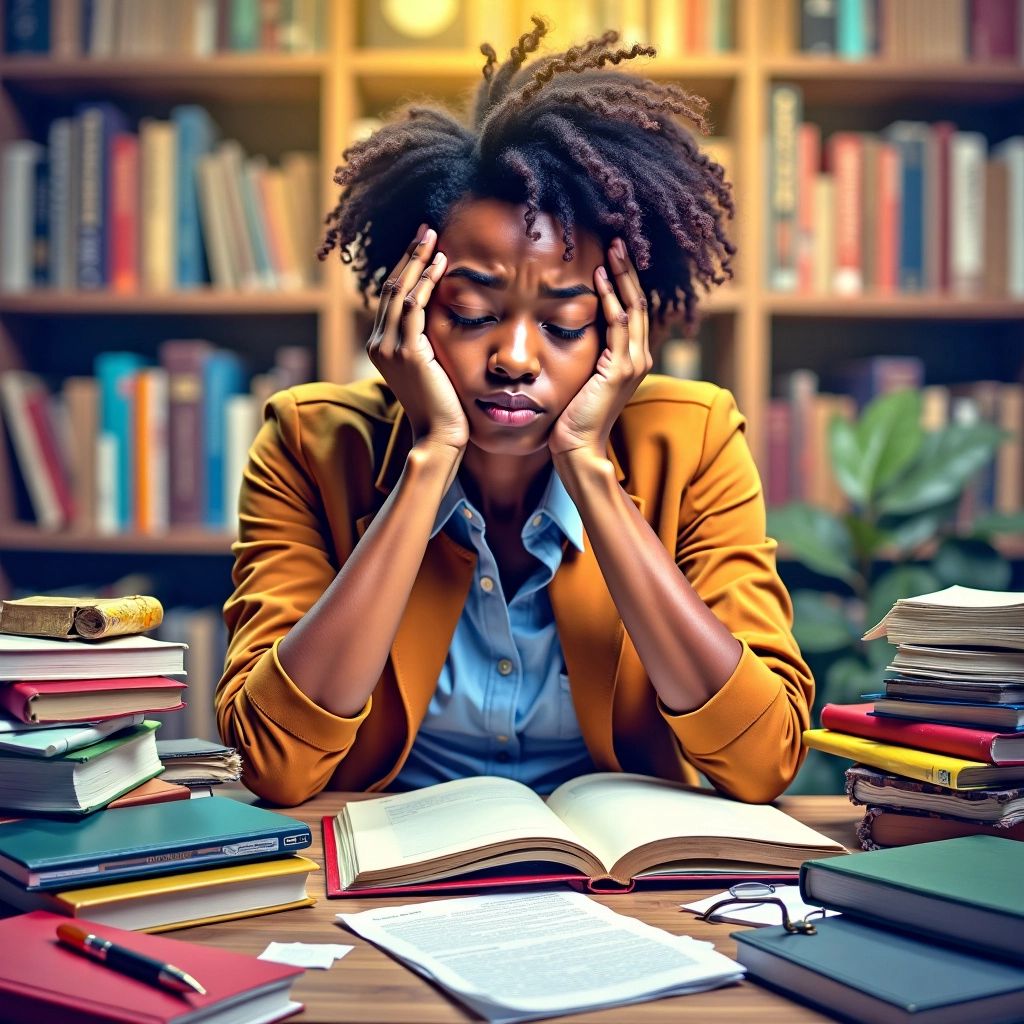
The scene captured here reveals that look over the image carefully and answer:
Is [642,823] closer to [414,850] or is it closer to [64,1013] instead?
[414,850]

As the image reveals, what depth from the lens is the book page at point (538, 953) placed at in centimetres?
65

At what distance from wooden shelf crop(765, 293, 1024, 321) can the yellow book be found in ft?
4.81

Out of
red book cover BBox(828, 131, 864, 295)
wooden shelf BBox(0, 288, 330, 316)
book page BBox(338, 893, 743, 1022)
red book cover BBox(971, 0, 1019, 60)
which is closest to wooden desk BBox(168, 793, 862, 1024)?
book page BBox(338, 893, 743, 1022)

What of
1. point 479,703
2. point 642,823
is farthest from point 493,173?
point 642,823

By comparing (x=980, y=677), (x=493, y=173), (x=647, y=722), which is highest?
(x=493, y=173)

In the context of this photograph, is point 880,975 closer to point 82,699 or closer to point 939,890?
point 939,890

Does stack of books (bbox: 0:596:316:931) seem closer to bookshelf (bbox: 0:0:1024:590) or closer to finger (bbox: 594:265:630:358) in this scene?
finger (bbox: 594:265:630:358)

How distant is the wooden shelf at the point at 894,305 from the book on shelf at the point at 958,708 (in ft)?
4.74

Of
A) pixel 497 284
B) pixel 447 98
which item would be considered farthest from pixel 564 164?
pixel 447 98

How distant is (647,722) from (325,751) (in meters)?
0.37

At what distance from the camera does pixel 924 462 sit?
2129 millimetres

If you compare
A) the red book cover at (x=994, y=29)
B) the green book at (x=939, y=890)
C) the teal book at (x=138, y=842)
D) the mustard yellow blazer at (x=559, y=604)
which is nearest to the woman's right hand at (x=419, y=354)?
the mustard yellow blazer at (x=559, y=604)

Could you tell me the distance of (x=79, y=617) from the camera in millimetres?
917

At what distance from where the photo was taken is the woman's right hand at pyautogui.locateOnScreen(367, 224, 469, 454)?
125 centimetres
